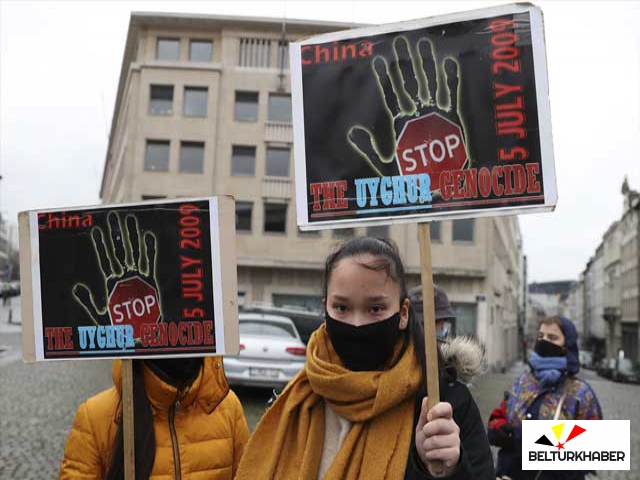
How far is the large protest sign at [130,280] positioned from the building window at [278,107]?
28.3 meters

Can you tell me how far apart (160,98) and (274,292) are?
10.9 m

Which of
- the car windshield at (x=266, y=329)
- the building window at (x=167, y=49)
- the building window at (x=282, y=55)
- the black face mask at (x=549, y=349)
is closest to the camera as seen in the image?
the black face mask at (x=549, y=349)

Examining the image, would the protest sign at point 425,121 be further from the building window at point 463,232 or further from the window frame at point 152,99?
the window frame at point 152,99

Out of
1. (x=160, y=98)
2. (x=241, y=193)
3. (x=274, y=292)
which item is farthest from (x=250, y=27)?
(x=274, y=292)

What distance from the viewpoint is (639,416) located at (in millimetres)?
14852

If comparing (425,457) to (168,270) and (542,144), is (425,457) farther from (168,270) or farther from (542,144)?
(168,270)

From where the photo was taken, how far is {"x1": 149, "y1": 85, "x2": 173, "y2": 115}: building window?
30.2 m

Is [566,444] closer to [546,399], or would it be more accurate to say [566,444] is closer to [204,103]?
[546,399]

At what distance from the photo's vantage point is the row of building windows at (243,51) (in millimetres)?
31094

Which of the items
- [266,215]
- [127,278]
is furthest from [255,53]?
[127,278]

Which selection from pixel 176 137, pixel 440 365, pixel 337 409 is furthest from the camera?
pixel 176 137

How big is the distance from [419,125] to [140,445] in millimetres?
1678

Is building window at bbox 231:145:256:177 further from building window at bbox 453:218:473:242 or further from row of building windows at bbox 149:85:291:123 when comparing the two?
building window at bbox 453:218:473:242

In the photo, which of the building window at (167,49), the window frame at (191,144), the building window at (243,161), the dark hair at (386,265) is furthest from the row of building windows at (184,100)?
the dark hair at (386,265)
